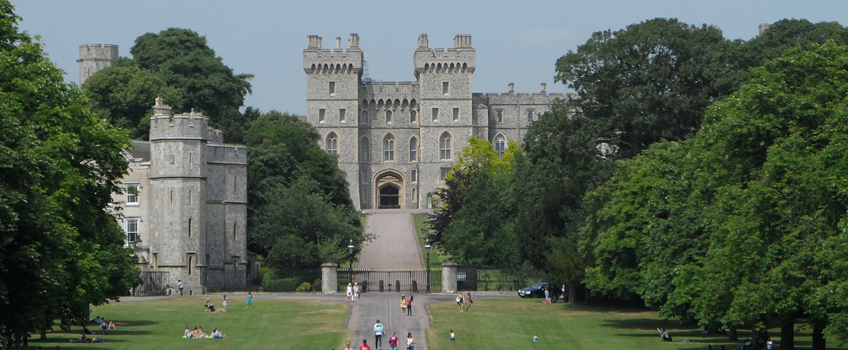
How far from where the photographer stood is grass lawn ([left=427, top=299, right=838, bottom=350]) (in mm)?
37781

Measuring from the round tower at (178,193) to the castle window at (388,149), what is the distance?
56977 millimetres

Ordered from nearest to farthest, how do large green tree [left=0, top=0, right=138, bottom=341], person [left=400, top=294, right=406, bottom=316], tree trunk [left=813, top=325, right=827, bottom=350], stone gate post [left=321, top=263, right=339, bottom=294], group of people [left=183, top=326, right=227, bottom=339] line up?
large green tree [left=0, top=0, right=138, bottom=341] < tree trunk [left=813, top=325, right=827, bottom=350] < group of people [left=183, top=326, right=227, bottom=339] < person [left=400, top=294, right=406, bottom=316] < stone gate post [left=321, top=263, right=339, bottom=294]

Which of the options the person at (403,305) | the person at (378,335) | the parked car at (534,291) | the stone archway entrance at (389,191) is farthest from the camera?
the stone archway entrance at (389,191)

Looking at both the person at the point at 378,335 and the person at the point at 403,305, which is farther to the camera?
the person at the point at 403,305

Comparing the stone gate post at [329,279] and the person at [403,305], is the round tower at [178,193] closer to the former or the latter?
the stone gate post at [329,279]

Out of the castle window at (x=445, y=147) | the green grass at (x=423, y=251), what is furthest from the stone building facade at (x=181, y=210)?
the castle window at (x=445, y=147)

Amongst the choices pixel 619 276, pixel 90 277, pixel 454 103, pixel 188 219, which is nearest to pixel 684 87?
pixel 619 276

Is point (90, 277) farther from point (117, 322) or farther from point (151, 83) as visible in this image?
point (151, 83)

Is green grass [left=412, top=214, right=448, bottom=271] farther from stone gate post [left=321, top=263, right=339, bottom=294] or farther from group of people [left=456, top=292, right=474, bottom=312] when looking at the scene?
group of people [left=456, top=292, right=474, bottom=312]

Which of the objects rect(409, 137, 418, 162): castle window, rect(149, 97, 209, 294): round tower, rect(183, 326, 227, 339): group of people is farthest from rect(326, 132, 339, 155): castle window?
rect(183, 326, 227, 339): group of people

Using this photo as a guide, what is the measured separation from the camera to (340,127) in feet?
375

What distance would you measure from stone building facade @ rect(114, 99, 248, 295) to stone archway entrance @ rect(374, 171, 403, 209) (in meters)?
53.5

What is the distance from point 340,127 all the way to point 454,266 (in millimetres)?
54386

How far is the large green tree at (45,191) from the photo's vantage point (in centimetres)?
2428
